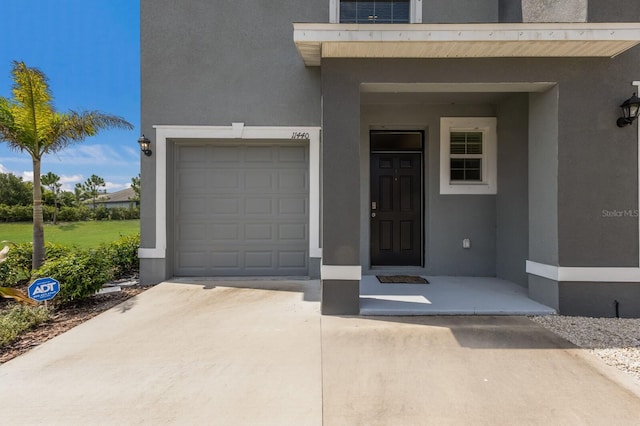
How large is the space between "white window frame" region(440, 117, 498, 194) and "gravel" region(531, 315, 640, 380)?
238cm

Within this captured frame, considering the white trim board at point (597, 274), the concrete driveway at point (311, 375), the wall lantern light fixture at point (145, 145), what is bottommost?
the concrete driveway at point (311, 375)

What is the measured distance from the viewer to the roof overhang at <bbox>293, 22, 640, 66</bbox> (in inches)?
132

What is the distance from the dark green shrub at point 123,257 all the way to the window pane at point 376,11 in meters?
5.86

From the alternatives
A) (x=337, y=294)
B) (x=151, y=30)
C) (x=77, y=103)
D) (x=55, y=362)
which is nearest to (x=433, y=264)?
(x=337, y=294)

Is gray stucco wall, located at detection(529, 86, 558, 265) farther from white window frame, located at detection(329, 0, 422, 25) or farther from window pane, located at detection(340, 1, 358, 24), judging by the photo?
window pane, located at detection(340, 1, 358, 24)

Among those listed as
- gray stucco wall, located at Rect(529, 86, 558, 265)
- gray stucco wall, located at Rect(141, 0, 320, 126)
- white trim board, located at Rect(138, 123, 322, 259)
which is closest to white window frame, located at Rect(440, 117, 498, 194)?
gray stucco wall, located at Rect(529, 86, 558, 265)

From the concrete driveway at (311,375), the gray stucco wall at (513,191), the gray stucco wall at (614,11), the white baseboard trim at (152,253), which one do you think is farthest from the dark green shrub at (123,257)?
the gray stucco wall at (614,11)

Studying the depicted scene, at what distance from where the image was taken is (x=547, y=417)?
6.76 ft

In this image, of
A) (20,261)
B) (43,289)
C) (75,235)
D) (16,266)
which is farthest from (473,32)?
(75,235)

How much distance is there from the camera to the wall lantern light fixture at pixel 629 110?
355 cm

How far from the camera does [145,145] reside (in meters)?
5.18

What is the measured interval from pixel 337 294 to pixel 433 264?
2470 millimetres

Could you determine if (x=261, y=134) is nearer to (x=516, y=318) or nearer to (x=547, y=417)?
(x=516, y=318)

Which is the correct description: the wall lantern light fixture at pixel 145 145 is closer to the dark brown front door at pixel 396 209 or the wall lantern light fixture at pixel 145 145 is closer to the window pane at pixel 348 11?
the dark brown front door at pixel 396 209
